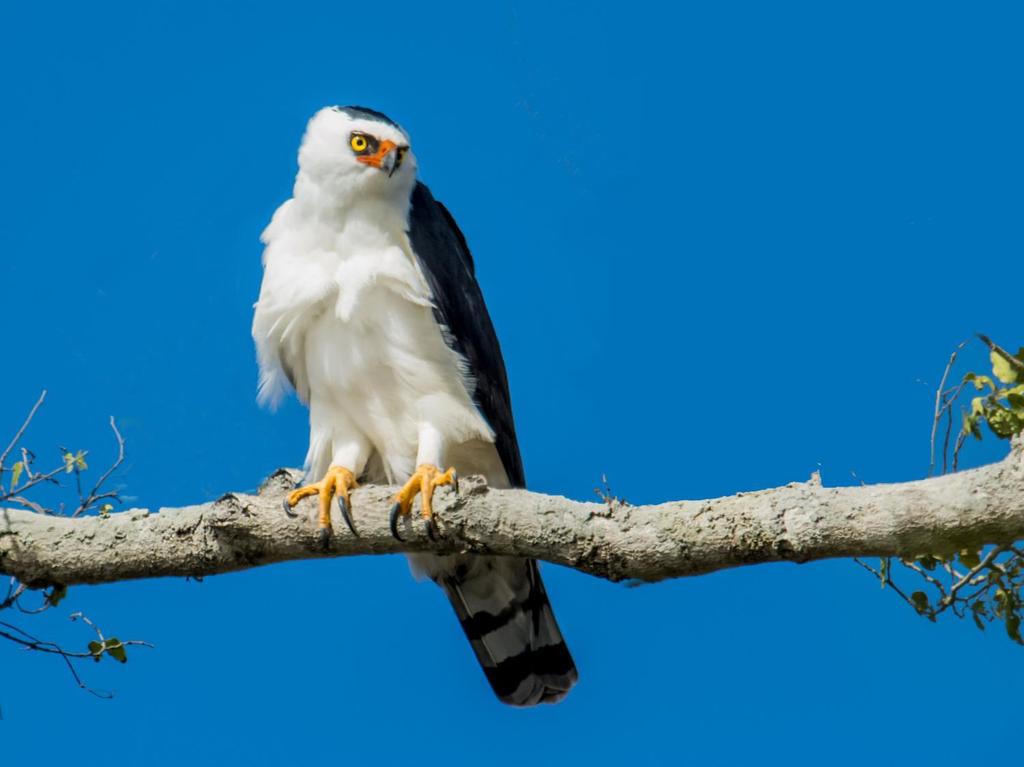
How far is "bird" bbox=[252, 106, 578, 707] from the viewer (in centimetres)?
484

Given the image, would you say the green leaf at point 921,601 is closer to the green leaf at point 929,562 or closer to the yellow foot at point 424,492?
the green leaf at point 929,562

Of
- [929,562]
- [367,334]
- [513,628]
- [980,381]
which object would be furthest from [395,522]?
[980,381]

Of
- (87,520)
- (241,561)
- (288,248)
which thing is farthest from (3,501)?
(288,248)

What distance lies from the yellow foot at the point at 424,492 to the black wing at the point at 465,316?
22.7 inches

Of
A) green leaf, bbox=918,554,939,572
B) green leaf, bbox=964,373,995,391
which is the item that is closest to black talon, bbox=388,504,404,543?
green leaf, bbox=918,554,939,572

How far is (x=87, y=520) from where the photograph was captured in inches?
165

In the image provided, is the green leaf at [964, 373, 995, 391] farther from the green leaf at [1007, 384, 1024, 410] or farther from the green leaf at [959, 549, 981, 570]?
the green leaf at [959, 549, 981, 570]

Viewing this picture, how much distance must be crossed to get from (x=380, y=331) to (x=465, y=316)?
1.07 ft

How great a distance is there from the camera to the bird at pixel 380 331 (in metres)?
4.84

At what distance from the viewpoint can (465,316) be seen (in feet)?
16.4

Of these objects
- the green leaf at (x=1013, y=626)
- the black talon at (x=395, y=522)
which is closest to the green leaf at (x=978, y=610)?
the green leaf at (x=1013, y=626)

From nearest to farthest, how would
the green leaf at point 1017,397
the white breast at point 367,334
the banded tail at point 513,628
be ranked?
the green leaf at point 1017,397, the white breast at point 367,334, the banded tail at point 513,628

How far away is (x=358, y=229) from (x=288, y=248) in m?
0.26

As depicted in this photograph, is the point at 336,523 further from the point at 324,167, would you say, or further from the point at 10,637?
the point at 324,167
